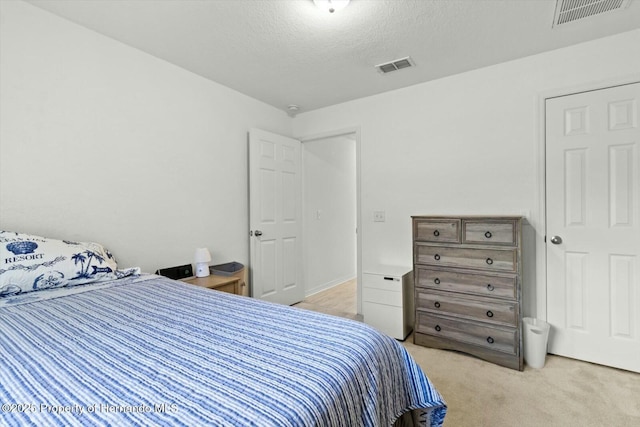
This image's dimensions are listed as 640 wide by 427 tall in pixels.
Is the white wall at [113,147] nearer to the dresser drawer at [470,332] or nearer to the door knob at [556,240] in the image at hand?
the dresser drawer at [470,332]

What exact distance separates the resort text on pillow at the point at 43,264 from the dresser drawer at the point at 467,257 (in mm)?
2312

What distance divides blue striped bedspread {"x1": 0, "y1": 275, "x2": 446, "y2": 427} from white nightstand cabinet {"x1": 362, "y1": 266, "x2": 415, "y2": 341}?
1556 millimetres

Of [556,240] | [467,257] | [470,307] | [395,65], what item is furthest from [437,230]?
[395,65]

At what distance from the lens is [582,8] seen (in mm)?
1876

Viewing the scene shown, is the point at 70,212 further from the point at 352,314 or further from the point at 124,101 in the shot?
the point at 352,314

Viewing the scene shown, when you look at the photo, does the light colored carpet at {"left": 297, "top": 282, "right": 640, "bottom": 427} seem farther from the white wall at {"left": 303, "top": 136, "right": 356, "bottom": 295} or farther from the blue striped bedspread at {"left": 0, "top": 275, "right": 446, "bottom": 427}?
the white wall at {"left": 303, "top": 136, "right": 356, "bottom": 295}

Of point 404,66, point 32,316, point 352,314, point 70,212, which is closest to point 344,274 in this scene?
point 352,314

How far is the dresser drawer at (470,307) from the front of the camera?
7.29ft

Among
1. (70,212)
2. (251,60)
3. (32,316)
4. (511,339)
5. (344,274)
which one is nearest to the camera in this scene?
(32,316)

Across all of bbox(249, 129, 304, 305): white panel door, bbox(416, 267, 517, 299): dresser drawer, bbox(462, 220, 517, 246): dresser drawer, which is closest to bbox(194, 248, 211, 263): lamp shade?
bbox(249, 129, 304, 305): white panel door

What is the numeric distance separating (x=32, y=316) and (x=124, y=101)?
1.70 m

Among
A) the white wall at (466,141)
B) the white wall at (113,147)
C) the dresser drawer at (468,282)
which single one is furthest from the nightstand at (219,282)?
the dresser drawer at (468,282)

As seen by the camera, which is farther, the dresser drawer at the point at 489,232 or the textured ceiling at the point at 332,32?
the dresser drawer at the point at 489,232

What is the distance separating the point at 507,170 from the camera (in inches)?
102
